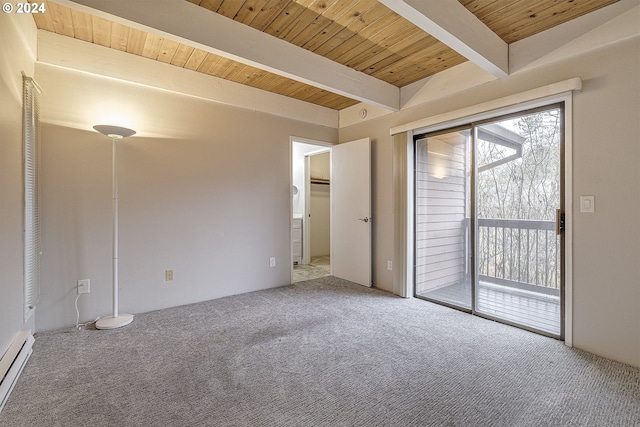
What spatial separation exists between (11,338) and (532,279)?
4.01m

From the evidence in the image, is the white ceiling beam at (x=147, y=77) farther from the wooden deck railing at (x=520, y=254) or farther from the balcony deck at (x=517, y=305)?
the balcony deck at (x=517, y=305)

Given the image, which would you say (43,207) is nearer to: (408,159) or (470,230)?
(408,159)

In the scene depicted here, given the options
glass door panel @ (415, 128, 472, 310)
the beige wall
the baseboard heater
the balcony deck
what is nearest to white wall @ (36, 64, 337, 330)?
the baseboard heater

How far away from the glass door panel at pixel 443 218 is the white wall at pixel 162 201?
1.69 m

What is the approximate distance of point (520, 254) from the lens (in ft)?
8.83

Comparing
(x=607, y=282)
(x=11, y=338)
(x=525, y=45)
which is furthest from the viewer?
(x=525, y=45)

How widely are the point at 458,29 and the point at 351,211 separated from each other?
7.91 feet

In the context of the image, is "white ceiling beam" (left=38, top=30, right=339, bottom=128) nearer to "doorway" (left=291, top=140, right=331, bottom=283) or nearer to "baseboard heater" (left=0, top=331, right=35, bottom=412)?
"doorway" (left=291, top=140, right=331, bottom=283)

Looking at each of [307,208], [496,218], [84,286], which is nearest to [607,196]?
[496,218]

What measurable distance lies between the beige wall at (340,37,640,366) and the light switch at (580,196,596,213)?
25 mm

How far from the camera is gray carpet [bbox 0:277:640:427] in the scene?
58.1 inches

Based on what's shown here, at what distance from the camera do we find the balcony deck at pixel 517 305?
2.48 m

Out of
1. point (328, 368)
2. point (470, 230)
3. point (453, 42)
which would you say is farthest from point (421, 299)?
point (453, 42)

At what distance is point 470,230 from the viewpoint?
296 cm
